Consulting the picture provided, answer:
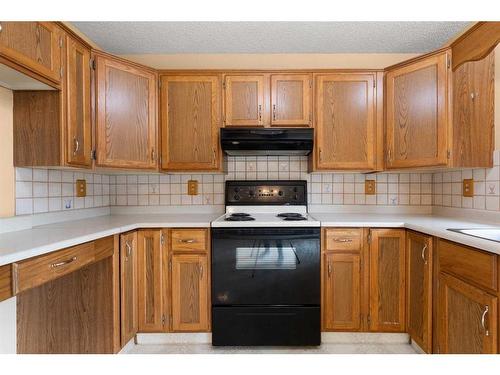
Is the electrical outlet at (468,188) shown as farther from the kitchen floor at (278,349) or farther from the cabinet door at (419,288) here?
the kitchen floor at (278,349)

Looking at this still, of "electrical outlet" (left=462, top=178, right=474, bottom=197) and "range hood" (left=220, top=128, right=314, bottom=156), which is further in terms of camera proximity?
"range hood" (left=220, top=128, right=314, bottom=156)

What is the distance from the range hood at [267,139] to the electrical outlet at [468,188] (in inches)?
43.3

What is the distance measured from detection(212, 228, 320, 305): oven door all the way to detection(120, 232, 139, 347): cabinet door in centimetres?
56

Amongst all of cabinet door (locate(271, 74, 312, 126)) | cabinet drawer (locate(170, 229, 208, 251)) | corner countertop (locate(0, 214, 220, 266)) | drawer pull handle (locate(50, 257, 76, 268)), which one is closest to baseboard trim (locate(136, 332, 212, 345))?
cabinet drawer (locate(170, 229, 208, 251))

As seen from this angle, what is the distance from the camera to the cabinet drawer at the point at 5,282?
93cm

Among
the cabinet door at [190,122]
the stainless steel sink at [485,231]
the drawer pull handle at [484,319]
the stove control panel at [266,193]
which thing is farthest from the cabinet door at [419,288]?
the cabinet door at [190,122]

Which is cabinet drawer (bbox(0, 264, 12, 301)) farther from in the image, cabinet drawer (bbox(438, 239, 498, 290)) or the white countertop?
cabinet drawer (bbox(438, 239, 498, 290))

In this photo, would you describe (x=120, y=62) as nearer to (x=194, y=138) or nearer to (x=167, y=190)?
(x=194, y=138)

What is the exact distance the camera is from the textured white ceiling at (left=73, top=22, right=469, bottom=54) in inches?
77.9

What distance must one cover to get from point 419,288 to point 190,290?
4.80ft

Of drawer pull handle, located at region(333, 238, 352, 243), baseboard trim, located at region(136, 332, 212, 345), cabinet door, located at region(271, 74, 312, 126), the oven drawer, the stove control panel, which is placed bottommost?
baseboard trim, located at region(136, 332, 212, 345)

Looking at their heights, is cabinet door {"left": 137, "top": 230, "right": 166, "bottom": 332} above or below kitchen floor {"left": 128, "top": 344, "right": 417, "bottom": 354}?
above

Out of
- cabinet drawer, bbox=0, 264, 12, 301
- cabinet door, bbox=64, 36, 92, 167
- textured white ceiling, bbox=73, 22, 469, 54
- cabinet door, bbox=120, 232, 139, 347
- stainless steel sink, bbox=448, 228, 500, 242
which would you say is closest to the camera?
cabinet drawer, bbox=0, 264, 12, 301
